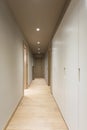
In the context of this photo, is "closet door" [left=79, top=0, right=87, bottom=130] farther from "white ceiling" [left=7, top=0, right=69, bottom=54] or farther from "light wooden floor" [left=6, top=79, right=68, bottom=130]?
"white ceiling" [left=7, top=0, right=69, bottom=54]

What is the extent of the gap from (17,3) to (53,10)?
2.79 feet

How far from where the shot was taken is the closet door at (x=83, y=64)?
5.79 feet

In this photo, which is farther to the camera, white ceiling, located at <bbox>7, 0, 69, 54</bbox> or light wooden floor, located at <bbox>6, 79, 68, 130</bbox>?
white ceiling, located at <bbox>7, 0, 69, 54</bbox>

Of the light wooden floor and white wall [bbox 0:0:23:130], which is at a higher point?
white wall [bbox 0:0:23:130]

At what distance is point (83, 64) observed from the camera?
1833mm

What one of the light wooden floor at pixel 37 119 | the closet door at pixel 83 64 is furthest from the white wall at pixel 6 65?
the closet door at pixel 83 64

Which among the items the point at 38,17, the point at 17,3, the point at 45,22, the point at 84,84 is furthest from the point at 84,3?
the point at 45,22

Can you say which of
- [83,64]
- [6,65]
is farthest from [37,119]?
[83,64]

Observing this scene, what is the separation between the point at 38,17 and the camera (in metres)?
4.24

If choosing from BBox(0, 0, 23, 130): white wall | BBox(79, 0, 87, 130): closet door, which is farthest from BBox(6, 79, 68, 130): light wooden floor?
BBox(79, 0, 87, 130): closet door

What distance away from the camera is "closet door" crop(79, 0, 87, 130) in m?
1.76

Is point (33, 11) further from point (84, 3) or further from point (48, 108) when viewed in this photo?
point (48, 108)

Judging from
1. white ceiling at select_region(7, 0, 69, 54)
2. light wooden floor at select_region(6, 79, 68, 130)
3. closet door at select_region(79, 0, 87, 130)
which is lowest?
light wooden floor at select_region(6, 79, 68, 130)

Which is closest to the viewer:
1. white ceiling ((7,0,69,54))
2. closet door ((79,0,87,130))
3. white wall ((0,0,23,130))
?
closet door ((79,0,87,130))
